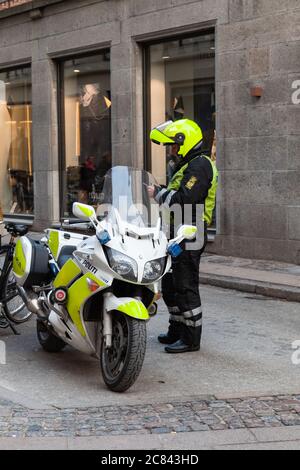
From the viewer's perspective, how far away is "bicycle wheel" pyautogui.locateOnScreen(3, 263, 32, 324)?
265 inches

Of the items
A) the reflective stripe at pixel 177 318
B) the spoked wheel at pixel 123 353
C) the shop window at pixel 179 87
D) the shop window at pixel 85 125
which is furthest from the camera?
the shop window at pixel 85 125

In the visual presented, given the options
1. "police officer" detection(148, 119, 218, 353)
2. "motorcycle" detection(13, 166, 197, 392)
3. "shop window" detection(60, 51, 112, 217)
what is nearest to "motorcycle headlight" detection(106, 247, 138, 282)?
"motorcycle" detection(13, 166, 197, 392)

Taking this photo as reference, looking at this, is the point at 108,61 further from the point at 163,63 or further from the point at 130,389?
the point at 130,389

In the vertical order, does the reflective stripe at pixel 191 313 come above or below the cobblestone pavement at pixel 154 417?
above

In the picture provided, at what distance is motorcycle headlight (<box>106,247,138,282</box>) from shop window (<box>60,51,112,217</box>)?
9.10 m

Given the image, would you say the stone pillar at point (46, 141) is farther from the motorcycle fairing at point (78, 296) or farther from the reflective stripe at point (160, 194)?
the motorcycle fairing at point (78, 296)

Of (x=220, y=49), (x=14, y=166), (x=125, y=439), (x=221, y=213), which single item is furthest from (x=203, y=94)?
(x=125, y=439)

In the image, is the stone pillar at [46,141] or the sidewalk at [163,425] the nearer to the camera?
the sidewalk at [163,425]

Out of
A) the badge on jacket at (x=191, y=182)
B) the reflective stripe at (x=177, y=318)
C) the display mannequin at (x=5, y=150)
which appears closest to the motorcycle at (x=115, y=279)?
the badge on jacket at (x=191, y=182)

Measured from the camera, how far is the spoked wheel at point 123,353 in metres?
4.86

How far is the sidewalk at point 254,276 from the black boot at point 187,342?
2.68 m

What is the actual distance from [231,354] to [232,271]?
3.96 m

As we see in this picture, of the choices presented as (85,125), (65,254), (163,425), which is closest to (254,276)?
(65,254)

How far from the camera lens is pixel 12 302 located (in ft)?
22.4
